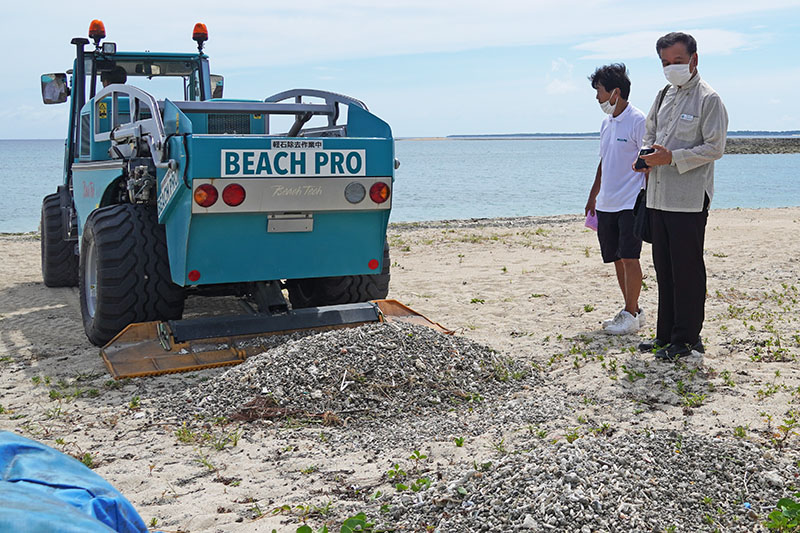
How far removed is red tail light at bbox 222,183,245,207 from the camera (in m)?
5.38

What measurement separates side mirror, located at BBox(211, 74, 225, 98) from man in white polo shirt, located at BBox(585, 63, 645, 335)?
4158 millimetres

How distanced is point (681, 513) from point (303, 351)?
2723 millimetres

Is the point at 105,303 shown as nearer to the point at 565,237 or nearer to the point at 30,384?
the point at 30,384

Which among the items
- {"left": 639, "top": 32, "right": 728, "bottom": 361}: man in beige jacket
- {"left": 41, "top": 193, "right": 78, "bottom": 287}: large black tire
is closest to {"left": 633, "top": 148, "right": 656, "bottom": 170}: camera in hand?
{"left": 639, "top": 32, "right": 728, "bottom": 361}: man in beige jacket

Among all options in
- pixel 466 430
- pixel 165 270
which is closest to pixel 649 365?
pixel 466 430

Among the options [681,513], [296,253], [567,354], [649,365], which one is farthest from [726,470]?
[296,253]

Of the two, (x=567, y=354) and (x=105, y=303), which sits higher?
(x=105, y=303)

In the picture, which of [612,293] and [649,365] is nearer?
[649,365]

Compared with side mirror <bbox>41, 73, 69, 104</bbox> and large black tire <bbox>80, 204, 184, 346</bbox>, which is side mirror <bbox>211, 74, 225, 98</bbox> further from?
large black tire <bbox>80, 204, 184, 346</bbox>

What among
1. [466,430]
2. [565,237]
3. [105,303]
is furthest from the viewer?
[565,237]

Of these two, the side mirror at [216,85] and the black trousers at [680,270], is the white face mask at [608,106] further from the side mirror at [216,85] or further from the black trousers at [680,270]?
the side mirror at [216,85]

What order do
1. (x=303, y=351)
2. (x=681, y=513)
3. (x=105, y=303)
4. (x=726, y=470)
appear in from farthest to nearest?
(x=105, y=303)
(x=303, y=351)
(x=726, y=470)
(x=681, y=513)

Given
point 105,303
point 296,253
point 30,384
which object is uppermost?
point 296,253

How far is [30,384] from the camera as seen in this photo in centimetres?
534
